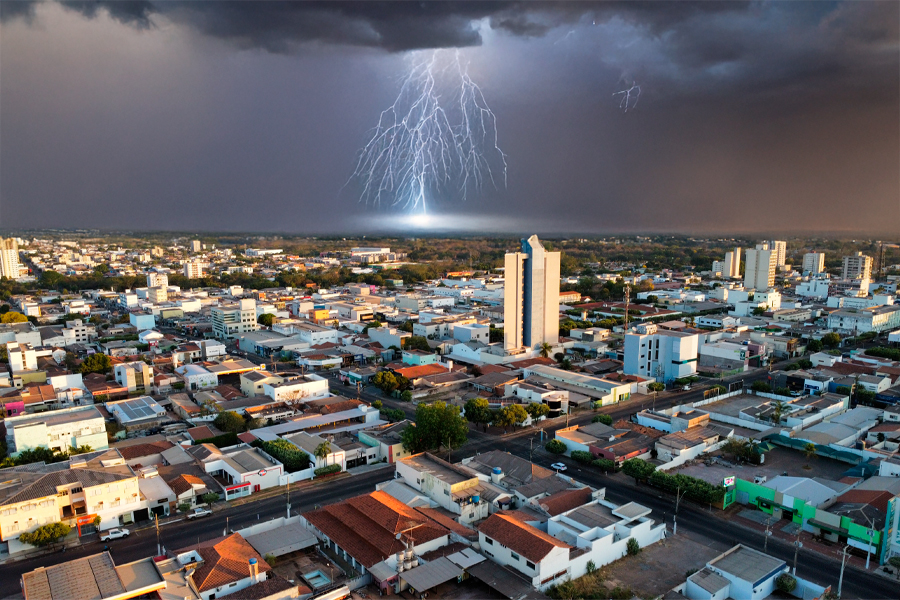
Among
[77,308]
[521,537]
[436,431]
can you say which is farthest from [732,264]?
[77,308]

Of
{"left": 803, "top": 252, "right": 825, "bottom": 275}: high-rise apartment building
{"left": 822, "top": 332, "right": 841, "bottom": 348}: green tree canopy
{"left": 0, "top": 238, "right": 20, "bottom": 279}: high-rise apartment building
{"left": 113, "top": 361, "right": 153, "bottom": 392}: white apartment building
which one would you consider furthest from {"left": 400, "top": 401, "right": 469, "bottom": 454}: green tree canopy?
{"left": 803, "top": 252, "right": 825, "bottom": 275}: high-rise apartment building

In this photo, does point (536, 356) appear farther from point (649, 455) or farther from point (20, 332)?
point (20, 332)

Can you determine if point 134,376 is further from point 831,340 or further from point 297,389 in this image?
point 831,340

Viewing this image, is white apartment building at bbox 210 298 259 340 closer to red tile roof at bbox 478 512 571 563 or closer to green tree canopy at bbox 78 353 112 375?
green tree canopy at bbox 78 353 112 375

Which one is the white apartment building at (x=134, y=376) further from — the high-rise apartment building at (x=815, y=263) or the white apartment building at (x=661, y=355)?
the high-rise apartment building at (x=815, y=263)

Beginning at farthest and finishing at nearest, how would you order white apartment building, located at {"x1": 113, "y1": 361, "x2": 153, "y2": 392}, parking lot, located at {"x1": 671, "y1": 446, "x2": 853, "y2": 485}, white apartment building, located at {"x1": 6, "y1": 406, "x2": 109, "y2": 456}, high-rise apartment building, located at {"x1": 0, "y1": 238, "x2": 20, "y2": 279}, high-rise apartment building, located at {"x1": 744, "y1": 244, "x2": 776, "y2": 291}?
high-rise apartment building, located at {"x1": 0, "y1": 238, "x2": 20, "y2": 279} < high-rise apartment building, located at {"x1": 744, "y1": 244, "x2": 776, "y2": 291} < white apartment building, located at {"x1": 113, "y1": 361, "x2": 153, "y2": 392} < white apartment building, located at {"x1": 6, "y1": 406, "x2": 109, "y2": 456} < parking lot, located at {"x1": 671, "y1": 446, "x2": 853, "y2": 485}
